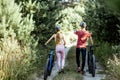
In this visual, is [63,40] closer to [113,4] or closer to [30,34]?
[30,34]

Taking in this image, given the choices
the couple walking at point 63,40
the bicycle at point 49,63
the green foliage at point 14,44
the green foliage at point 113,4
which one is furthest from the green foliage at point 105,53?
the green foliage at point 113,4

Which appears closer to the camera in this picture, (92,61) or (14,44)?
(14,44)

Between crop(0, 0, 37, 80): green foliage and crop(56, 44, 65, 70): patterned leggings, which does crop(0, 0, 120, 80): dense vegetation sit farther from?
crop(56, 44, 65, 70): patterned leggings

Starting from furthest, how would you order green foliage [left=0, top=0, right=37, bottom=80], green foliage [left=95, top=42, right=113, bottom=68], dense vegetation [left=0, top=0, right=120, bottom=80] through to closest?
green foliage [left=95, top=42, right=113, bottom=68] < dense vegetation [left=0, top=0, right=120, bottom=80] < green foliage [left=0, top=0, right=37, bottom=80]

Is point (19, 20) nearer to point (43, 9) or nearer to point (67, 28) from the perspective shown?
point (43, 9)

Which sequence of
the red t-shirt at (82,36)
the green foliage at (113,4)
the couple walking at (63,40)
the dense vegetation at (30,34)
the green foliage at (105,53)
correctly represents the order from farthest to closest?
1. the green foliage at (105,53)
2. the red t-shirt at (82,36)
3. the couple walking at (63,40)
4. the dense vegetation at (30,34)
5. the green foliage at (113,4)

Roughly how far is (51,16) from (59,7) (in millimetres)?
834

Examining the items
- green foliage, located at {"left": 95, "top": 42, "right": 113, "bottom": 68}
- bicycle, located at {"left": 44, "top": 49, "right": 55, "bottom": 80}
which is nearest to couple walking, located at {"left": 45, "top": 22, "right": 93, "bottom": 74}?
bicycle, located at {"left": 44, "top": 49, "right": 55, "bottom": 80}

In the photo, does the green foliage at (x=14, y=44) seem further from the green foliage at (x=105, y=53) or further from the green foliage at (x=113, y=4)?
the green foliage at (x=113, y=4)

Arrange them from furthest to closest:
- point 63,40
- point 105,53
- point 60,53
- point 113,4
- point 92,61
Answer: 1. point 105,53
2. point 92,61
3. point 60,53
4. point 63,40
5. point 113,4

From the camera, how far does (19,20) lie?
39.3 feet

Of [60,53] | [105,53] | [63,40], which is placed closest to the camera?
[63,40]

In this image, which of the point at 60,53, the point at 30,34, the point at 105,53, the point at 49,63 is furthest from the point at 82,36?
the point at 105,53

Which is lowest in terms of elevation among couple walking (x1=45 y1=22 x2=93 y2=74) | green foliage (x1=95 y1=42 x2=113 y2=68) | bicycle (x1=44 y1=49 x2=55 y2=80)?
green foliage (x1=95 y1=42 x2=113 y2=68)
